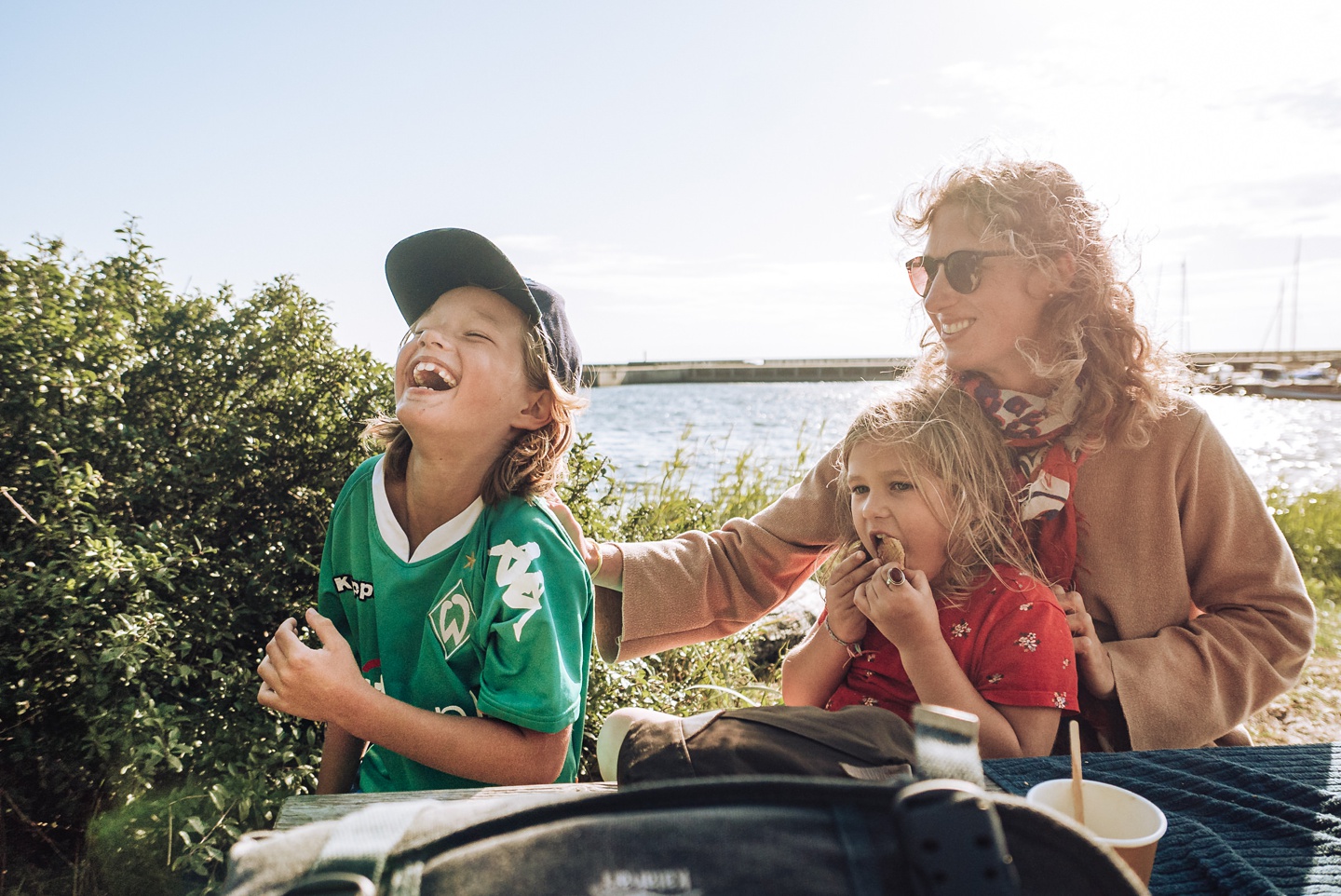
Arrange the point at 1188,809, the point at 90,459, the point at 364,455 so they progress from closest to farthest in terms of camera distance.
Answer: the point at 1188,809 < the point at 90,459 < the point at 364,455

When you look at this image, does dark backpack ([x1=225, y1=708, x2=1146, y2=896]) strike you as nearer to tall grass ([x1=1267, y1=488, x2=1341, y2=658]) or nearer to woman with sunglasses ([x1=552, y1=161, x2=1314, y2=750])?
woman with sunglasses ([x1=552, y1=161, x2=1314, y2=750])

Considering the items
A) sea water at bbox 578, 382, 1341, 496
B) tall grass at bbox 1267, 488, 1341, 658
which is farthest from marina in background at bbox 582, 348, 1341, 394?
tall grass at bbox 1267, 488, 1341, 658

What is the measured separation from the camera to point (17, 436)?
7.32 ft

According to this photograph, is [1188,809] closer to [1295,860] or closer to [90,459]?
[1295,860]

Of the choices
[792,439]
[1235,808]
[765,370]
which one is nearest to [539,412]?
[1235,808]

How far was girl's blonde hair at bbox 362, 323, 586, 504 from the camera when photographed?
194cm

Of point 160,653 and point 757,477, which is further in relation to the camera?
point 757,477

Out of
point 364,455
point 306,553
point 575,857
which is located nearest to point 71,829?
point 306,553

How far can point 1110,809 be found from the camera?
112cm

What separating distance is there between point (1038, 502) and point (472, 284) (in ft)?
4.87

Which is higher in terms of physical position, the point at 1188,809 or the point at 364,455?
the point at 364,455

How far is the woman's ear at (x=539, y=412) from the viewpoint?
2.04m

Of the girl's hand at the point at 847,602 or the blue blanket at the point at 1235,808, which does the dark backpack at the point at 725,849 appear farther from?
the girl's hand at the point at 847,602

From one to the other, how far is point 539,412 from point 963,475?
106 cm
